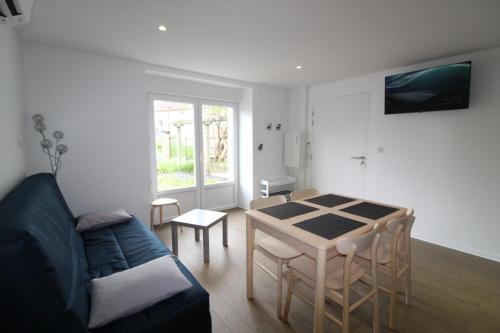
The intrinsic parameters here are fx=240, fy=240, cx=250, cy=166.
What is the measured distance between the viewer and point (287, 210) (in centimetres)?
209

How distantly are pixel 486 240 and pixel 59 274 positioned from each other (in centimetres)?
403

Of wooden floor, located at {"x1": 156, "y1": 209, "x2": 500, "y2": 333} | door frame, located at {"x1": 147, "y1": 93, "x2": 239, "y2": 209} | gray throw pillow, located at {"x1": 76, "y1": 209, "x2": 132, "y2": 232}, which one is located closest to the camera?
wooden floor, located at {"x1": 156, "y1": 209, "x2": 500, "y2": 333}

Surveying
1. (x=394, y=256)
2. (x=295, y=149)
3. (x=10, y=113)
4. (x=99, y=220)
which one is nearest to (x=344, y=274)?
(x=394, y=256)

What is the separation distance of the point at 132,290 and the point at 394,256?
1711 millimetres

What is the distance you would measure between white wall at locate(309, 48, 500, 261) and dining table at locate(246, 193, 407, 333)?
5.03ft

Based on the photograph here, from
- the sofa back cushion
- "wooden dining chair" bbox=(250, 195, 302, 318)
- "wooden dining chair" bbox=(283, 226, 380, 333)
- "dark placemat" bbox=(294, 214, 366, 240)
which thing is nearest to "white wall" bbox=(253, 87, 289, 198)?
"wooden dining chair" bbox=(250, 195, 302, 318)

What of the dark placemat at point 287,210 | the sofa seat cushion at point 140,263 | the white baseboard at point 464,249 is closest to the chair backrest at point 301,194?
the dark placemat at point 287,210

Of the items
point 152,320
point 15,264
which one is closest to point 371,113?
point 152,320

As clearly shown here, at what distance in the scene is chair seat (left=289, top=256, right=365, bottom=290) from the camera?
156cm

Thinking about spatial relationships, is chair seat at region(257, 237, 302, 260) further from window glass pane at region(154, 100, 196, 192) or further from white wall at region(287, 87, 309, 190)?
white wall at region(287, 87, 309, 190)

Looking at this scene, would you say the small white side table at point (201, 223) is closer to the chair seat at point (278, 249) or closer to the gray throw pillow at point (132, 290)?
the chair seat at point (278, 249)

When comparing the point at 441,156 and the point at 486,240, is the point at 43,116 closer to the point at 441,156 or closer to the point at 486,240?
the point at 441,156

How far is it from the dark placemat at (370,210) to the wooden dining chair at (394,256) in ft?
0.51

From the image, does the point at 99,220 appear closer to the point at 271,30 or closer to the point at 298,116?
the point at 271,30
